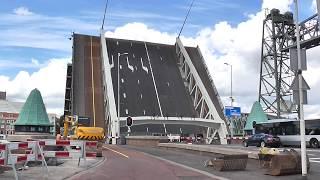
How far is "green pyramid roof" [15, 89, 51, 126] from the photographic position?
271 ft

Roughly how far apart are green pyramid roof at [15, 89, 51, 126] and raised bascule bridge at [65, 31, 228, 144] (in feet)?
17.1

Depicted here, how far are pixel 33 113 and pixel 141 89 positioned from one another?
758 inches

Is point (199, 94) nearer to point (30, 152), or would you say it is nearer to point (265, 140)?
point (265, 140)

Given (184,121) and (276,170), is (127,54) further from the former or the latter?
(276,170)

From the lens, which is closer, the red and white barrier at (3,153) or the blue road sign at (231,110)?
the red and white barrier at (3,153)

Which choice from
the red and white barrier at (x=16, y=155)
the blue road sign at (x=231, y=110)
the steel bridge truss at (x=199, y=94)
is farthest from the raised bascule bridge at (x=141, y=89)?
the red and white barrier at (x=16, y=155)

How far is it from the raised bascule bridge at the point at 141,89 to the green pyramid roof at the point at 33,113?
205 inches

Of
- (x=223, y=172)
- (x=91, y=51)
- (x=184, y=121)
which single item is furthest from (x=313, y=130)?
(x=91, y=51)

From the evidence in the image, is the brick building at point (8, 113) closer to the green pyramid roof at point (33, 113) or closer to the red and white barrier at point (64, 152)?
the green pyramid roof at point (33, 113)

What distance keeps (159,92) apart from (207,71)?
15956 mm

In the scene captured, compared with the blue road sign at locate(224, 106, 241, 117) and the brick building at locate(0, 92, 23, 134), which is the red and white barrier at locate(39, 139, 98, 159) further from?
the brick building at locate(0, 92, 23, 134)

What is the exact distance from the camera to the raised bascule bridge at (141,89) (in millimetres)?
77500

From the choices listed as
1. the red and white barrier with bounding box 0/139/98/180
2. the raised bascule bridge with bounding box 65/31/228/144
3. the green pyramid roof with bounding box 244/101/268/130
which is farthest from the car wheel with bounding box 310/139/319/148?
the green pyramid roof with bounding box 244/101/268/130

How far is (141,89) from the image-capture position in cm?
8019
